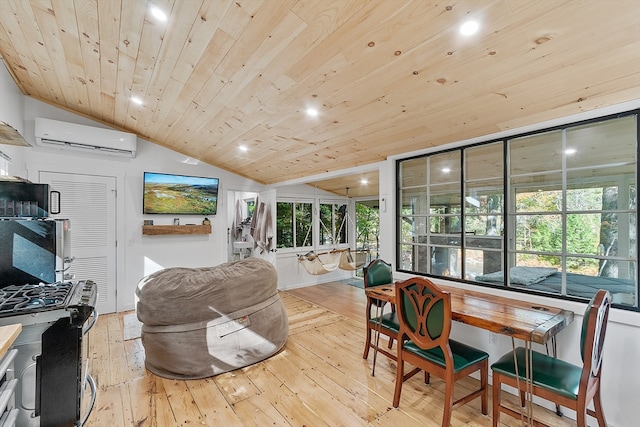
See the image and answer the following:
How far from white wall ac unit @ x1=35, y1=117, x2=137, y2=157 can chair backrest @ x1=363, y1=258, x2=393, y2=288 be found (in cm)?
394

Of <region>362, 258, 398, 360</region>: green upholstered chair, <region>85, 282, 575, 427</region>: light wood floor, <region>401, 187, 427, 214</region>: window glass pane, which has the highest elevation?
<region>401, 187, 427, 214</region>: window glass pane

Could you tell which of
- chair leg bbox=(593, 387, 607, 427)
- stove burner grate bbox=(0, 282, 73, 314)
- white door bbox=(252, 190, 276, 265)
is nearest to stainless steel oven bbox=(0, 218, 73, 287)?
stove burner grate bbox=(0, 282, 73, 314)

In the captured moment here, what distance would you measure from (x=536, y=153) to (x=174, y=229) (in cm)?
494

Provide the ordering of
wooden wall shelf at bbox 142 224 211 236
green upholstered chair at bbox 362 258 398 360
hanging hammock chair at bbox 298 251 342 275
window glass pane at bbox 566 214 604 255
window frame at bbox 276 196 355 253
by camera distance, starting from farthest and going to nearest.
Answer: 1. window frame at bbox 276 196 355 253
2. hanging hammock chair at bbox 298 251 342 275
3. wooden wall shelf at bbox 142 224 211 236
4. green upholstered chair at bbox 362 258 398 360
5. window glass pane at bbox 566 214 604 255

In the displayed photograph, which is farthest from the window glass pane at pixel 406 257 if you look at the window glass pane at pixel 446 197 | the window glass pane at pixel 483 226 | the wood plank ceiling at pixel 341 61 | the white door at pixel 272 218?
the white door at pixel 272 218

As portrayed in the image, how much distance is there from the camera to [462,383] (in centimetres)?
250

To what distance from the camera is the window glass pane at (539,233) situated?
89.6 inches

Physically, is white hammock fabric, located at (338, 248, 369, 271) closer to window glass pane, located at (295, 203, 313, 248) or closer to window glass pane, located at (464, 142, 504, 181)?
window glass pane, located at (295, 203, 313, 248)

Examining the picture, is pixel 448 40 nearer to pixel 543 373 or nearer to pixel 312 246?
pixel 543 373

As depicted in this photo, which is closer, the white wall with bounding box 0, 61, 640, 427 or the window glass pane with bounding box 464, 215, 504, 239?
the white wall with bounding box 0, 61, 640, 427

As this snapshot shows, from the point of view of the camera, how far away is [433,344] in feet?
6.40

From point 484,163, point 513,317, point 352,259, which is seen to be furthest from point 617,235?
point 352,259

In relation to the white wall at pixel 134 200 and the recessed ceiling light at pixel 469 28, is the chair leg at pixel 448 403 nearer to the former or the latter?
the recessed ceiling light at pixel 469 28

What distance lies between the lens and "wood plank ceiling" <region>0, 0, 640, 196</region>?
57.9 inches
